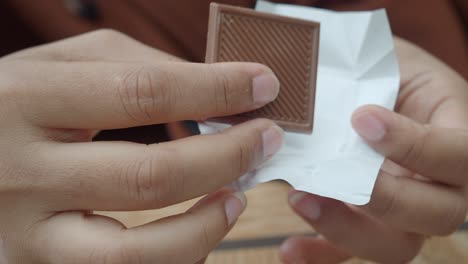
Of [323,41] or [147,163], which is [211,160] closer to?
[147,163]

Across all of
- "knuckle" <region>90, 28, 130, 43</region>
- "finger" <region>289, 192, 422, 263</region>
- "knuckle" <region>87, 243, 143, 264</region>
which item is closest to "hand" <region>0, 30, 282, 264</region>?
"knuckle" <region>87, 243, 143, 264</region>

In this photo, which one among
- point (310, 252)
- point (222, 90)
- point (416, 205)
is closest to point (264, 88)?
point (222, 90)

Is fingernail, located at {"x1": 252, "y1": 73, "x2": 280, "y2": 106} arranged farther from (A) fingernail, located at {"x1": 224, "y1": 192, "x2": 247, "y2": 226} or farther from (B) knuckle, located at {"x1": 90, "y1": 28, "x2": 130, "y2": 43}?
(B) knuckle, located at {"x1": 90, "y1": 28, "x2": 130, "y2": 43}

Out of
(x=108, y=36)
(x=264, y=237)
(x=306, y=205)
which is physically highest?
(x=108, y=36)

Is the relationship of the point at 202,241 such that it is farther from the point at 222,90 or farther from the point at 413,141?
the point at 413,141

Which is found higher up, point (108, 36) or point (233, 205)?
point (108, 36)

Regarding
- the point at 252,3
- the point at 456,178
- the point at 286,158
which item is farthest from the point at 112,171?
the point at 252,3
